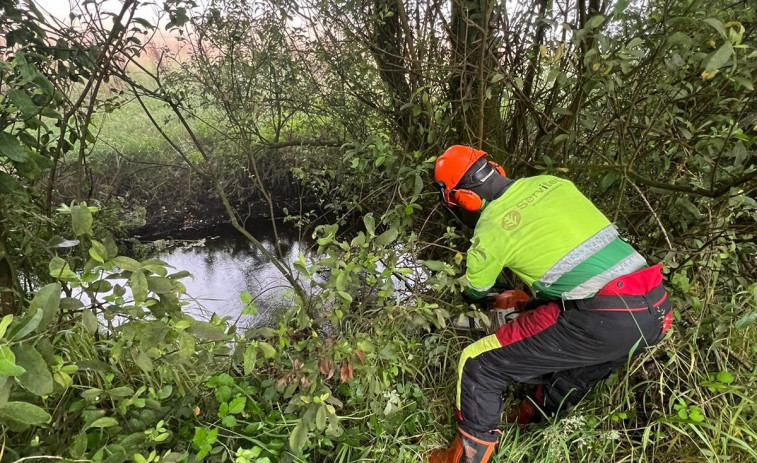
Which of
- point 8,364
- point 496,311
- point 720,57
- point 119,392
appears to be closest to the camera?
point 8,364

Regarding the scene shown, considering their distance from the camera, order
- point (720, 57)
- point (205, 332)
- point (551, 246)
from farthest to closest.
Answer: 1. point (551, 246)
2. point (720, 57)
3. point (205, 332)

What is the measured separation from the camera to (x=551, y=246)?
180 centimetres

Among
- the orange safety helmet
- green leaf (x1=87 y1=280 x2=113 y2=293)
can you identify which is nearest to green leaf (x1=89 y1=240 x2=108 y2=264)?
green leaf (x1=87 y1=280 x2=113 y2=293)

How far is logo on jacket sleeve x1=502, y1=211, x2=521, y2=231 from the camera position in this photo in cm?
186

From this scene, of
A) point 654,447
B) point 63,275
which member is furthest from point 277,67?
point 654,447

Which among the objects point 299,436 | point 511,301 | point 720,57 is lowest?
point 511,301

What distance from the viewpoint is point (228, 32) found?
3664mm

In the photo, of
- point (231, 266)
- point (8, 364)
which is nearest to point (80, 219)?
point (8, 364)

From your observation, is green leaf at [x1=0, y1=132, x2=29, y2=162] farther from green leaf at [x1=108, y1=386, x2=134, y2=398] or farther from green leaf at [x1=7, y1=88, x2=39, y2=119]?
green leaf at [x1=108, y1=386, x2=134, y2=398]

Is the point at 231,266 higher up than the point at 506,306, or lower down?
lower down

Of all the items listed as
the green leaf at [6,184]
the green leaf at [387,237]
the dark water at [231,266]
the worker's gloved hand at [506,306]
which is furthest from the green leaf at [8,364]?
the dark water at [231,266]

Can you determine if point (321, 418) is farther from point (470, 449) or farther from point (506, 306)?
point (506, 306)

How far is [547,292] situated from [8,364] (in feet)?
6.05

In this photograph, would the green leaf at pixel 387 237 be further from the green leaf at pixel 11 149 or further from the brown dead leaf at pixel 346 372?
the green leaf at pixel 11 149
